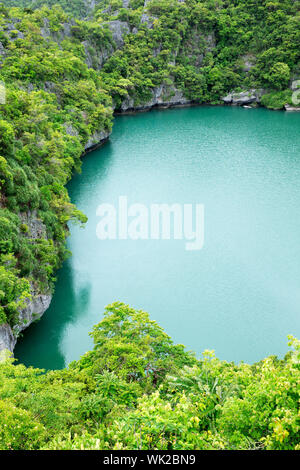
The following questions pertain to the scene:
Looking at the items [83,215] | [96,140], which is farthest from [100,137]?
[83,215]

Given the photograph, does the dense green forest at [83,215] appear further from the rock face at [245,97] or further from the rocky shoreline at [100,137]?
the rock face at [245,97]

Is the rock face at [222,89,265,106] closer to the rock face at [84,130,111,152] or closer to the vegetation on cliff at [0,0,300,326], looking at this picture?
the vegetation on cliff at [0,0,300,326]

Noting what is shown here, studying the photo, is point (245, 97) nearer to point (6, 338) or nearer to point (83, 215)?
point (83, 215)

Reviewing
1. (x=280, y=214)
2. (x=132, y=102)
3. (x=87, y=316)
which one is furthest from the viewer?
(x=132, y=102)

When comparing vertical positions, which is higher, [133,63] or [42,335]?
[133,63]

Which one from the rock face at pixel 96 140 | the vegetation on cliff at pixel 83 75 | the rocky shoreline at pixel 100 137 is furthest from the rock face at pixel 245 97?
the rock face at pixel 96 140

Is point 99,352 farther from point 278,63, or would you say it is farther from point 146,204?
point 278,63
